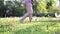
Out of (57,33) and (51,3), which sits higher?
(57,33)

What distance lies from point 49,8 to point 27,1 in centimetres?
2501

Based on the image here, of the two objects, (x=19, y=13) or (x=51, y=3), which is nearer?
(x=19, y=13)

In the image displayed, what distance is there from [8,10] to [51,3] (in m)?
7.88

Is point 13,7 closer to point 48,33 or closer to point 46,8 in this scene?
point 46,8

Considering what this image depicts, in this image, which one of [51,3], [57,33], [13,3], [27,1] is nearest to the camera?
[57,33]

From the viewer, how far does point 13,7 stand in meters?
26.6

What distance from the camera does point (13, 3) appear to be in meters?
27.3

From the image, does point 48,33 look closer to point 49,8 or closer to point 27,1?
point 27,1

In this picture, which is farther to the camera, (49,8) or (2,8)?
(49,8)

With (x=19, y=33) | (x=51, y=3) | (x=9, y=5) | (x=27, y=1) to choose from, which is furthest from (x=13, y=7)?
(x=19, y=33)

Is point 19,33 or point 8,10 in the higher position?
point 19,33

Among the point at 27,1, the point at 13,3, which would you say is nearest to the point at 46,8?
the point at 13,3

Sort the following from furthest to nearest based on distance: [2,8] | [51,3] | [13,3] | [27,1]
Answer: [51,3]
[13,3]
[2,8]
[27,1]

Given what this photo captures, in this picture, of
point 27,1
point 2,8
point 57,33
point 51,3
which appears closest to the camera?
point 57,33
